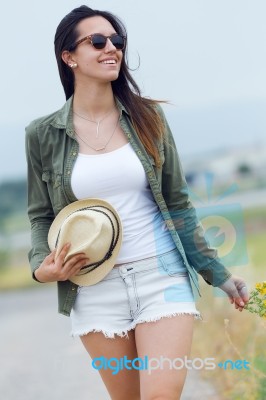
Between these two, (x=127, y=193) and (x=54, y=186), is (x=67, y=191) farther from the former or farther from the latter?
(x=127, y=193)

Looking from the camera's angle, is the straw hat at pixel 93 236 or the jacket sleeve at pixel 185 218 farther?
the jacket sleeve at pixel 185 218

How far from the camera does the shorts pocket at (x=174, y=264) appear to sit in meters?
3.36

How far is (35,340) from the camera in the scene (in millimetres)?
7375

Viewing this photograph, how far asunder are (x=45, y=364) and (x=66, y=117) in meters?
3.35

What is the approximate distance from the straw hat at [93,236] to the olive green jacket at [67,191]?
0.10 metres

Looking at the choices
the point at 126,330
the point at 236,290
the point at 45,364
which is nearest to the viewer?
the point at 126,330

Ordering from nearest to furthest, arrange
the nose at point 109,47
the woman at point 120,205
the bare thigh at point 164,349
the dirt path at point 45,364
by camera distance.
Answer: the bare thigh at point 164,349
the woman at point 120,205
the nose at point 109,47
the dirt path at point 45,364

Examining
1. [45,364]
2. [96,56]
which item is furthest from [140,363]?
[45,364]

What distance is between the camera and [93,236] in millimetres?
3338

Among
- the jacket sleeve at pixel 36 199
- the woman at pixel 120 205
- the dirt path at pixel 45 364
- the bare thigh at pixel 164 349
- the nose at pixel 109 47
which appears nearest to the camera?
the bare thigh at pixel 164 349

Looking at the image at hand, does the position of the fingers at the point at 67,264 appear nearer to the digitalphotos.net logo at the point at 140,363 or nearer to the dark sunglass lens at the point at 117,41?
the digitalphotos.net logo at the point at 140,363

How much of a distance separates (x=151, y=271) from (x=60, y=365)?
254 centimetres

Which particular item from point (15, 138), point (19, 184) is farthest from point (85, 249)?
point (19, 184)

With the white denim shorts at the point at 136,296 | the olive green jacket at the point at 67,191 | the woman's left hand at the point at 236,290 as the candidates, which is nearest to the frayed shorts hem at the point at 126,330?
the white denim shorts at the point at 136,296
